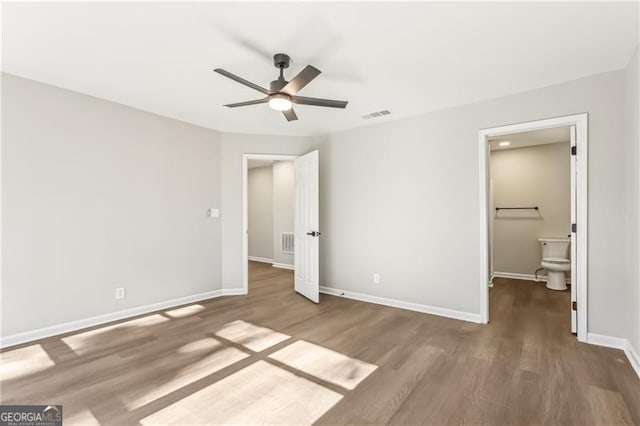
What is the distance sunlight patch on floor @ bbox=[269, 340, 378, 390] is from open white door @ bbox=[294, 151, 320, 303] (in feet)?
4.99

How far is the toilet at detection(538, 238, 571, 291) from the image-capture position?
4797mm

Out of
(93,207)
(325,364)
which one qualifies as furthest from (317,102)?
(93,207)

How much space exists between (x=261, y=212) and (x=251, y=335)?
5.16 m

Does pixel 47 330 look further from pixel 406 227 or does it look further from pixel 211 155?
pixel 406 227

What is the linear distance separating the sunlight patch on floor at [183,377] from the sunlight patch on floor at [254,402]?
19 centimetres

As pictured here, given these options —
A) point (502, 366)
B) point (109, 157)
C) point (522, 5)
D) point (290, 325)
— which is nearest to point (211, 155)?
point (109, 157)

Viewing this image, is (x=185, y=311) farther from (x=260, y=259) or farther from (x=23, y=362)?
(x=260, y=259)

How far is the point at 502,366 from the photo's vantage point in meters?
2.47

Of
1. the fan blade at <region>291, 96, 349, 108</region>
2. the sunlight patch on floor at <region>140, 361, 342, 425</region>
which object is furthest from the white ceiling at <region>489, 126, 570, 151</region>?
the sunlight patch on floor at <region>140, 361, 342, 425</region>

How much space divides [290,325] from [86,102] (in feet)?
11.0

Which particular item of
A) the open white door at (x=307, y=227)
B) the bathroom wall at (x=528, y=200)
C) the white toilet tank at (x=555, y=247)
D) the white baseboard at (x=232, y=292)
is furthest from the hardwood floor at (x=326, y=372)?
the bathroom wall at (x=528, y=200)

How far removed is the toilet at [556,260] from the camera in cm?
480

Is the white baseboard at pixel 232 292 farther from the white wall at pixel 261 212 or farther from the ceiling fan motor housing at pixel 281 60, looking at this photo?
the ceiling fan motor housing at pixel 281 60

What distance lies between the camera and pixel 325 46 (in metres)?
→ 2.35
